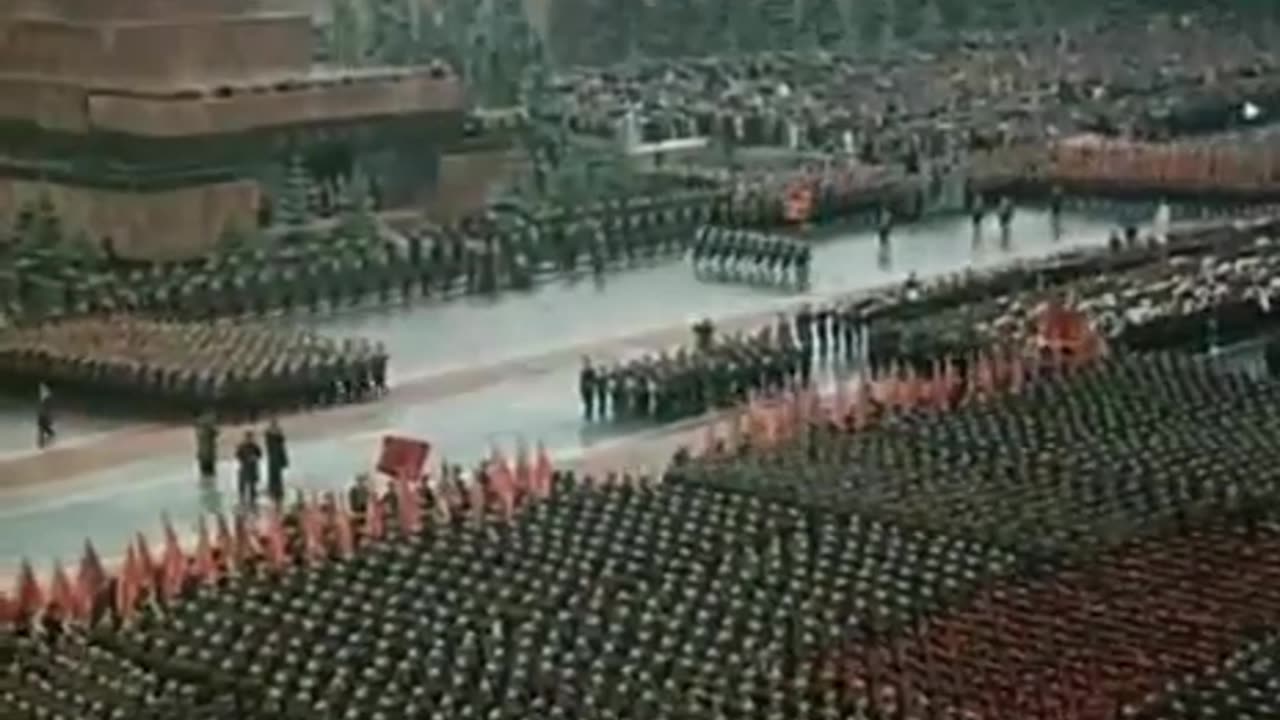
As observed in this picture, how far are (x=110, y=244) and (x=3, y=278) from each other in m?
2.82

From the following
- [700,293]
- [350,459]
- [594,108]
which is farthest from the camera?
[594,108]

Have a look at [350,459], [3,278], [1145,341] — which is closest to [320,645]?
[350,459]

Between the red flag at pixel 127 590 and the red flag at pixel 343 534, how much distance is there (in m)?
1.42

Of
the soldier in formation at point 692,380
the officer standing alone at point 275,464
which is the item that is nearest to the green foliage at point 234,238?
the soldier in formation at point 692,380

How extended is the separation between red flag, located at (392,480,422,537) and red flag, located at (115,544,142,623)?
1978 mm

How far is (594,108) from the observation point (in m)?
50.3

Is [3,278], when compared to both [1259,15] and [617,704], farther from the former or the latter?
[1259,15]

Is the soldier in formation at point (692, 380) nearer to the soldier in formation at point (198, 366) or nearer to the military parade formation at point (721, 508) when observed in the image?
the military parade formation at point (721, 508)

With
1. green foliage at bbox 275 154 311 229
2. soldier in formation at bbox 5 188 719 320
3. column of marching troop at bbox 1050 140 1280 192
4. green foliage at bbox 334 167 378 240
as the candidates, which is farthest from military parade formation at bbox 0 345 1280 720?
column of marching troop at bbox 1050 140 1280 192

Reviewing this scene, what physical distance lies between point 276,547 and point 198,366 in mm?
7728

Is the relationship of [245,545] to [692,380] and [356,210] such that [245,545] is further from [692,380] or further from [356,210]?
[356,210]

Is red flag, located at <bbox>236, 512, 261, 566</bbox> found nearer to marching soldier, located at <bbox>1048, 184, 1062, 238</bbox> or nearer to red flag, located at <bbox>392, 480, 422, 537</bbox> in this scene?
red flag, located at <bbox>392, 480, 422, 537</bbox>

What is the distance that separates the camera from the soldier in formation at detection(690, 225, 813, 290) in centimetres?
3441

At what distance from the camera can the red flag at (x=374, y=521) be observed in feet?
65.0
